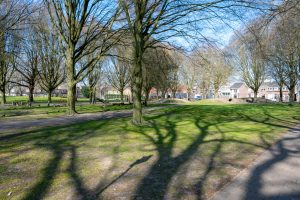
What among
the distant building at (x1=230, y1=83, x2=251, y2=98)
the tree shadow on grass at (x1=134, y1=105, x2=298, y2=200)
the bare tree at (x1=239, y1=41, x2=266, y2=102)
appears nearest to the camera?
the tree shadow on grass at (x1=134, y1=105, x2=298, y2=200)

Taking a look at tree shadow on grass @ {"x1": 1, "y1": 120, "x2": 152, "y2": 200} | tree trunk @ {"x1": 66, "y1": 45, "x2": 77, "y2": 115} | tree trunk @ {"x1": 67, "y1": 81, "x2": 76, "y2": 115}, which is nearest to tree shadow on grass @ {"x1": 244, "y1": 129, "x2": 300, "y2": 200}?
tree shadow on grass @ {"x1": 1, "y1": 120, "x2": 152, "y2": 200}

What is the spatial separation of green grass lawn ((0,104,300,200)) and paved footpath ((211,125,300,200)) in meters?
0.23

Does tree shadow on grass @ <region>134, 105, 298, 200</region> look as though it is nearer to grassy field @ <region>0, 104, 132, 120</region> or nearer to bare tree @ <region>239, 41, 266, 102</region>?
grassy field @ <region>0, 104, 132, 120</region>

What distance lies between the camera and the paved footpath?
416 centimetres

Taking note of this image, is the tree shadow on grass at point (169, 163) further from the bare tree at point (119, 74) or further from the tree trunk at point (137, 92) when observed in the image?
the bare tree at point (119, 74)

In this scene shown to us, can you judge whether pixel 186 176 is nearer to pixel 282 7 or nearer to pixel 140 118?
pixel 140 118

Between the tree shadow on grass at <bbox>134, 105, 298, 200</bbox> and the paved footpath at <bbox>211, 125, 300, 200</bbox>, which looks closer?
the paved footpath at <bbox>211, 125, 300, 200</bbox>

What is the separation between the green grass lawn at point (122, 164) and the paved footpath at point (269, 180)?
0.23m

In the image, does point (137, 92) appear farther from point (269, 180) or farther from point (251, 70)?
point (251, 70)

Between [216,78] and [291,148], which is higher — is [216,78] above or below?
above

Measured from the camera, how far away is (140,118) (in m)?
12.4

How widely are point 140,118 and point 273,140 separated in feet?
19.5

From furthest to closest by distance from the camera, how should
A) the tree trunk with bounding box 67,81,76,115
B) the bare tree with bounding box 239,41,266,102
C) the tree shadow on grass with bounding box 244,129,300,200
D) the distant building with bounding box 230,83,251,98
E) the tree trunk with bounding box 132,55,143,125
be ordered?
the distant building with bounding box 230,83,251,98
the bare tree with bounding box 239,41,266,102
the tree trunk with bounding box 67,81,76,115
the tree trunk with bounding box 132,55,143,125
the tree shadow on grass with bounding box 244,129,300,200

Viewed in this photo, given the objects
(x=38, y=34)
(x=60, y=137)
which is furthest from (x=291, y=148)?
(x=38, y=34)
